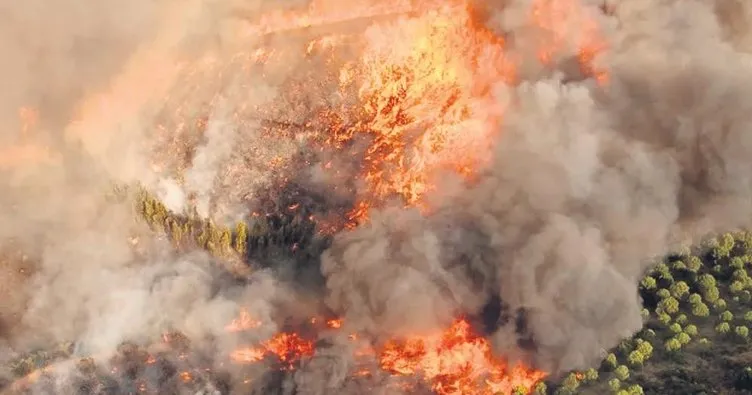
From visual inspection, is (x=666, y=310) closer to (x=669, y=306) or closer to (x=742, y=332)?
(x=669, y=306)

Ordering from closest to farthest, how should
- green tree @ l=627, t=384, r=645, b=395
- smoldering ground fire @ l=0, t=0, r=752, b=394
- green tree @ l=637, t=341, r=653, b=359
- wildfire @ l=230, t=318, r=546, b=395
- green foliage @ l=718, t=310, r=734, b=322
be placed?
green tree @ l=627, t=384, r=645, b=395 → wildfire @ l=230, t=318, r=546, b=395 → smoldering ground fire @ l=0, t=0, r=752, b=394 → green tree @ l=637, t=341, r=653, b=359 → green foliage @ l=718, t=310, r=734, b=322

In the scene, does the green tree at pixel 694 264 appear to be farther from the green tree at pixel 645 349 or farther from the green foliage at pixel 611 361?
the green foliage at pixel 611 361

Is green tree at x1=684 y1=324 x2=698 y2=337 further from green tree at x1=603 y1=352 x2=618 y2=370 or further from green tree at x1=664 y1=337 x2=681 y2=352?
green tree at x1=603 y1=352 x2=618 y2=370

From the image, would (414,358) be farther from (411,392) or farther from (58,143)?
(58,143)

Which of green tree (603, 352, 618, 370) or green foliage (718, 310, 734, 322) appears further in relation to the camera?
green foliage (718, 310, 734, 322)

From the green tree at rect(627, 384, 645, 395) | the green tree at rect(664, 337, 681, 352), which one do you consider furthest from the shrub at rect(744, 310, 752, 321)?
the green tree at rect(627, 384, 645, 395)

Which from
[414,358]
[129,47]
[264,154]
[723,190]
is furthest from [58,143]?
[723,190]

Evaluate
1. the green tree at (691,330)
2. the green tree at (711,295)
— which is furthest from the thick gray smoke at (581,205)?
the green tree at (711,295)

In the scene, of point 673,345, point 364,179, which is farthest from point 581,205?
point 364,179
